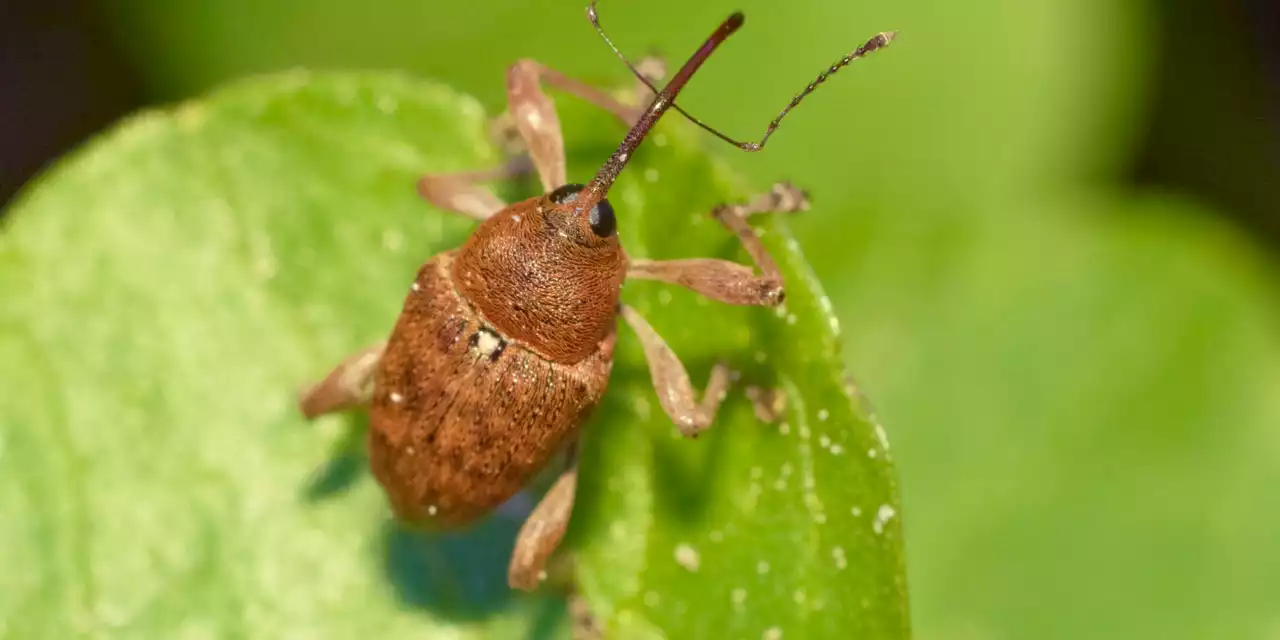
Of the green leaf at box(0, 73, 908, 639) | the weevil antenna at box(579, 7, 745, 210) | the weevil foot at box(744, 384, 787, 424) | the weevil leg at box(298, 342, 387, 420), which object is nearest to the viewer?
the weevil foot at box(744, 384, 787, 424)

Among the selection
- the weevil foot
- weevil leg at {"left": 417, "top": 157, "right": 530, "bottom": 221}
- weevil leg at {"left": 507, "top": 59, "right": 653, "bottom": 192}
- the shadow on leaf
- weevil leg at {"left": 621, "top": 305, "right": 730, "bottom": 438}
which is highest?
weevil leg at {"left": 507, "top": 59, "right": 653, "bottom": 192}

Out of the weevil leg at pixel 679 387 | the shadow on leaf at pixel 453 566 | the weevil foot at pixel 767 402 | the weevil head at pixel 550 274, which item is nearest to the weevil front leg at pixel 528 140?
the weevil head at pixel 550 274

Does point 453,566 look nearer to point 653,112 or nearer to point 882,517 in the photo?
point 882,517

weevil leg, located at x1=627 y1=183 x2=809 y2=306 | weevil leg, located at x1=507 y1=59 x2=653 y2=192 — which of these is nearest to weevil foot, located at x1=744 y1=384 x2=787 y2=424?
weevil leg, located at x1=627 y1=183 x2=809 y2=306

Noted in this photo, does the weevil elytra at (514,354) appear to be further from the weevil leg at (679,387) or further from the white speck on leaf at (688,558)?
the white speck on leaf at (688,558)

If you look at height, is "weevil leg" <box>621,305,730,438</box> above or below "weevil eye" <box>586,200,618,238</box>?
below

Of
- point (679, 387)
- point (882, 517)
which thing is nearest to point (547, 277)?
point (679, 387)

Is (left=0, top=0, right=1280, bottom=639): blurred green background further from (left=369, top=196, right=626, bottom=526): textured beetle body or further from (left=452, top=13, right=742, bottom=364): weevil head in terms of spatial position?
(left=369, top=196, right=626, bottom=526): textured beetle body

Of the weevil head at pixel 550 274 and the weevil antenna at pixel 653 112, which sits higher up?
the weevil antenna at pixel 653 112
